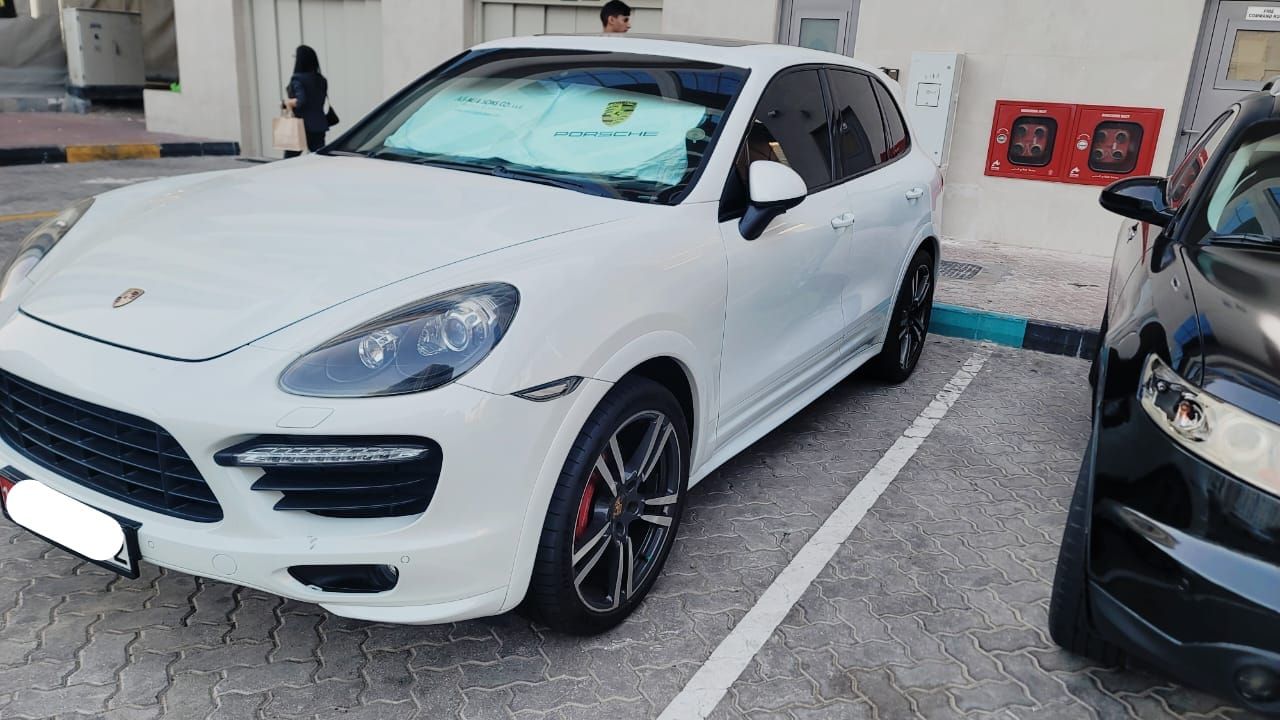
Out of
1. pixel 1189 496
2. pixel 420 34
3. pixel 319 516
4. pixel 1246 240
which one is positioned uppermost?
pixel 420 34

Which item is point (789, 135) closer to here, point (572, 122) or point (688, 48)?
point (688, 48)

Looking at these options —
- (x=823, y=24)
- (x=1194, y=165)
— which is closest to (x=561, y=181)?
(x=1194, y=165)

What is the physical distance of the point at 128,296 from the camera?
228 centimetres

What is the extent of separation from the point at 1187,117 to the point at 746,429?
6.40 m

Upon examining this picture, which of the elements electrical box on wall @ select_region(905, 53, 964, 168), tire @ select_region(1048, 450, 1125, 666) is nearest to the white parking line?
tire @ select_region(1048, 450, 1125, 666)

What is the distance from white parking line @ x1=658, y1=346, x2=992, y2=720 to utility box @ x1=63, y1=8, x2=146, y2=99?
17190 millimetres

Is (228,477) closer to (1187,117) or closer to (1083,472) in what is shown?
(1083,472)

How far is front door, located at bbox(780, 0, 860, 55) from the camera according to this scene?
348 inches

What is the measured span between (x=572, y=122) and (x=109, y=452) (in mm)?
1759

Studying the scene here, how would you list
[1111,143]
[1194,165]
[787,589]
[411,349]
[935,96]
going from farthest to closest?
[935,96]
[1111,143]
[1194,165]
[787,589]
[411,349]

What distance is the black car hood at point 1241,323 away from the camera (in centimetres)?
206

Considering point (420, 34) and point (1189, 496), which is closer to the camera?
point (1189, 496)

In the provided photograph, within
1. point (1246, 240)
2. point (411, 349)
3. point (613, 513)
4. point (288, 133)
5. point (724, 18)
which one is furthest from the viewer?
point (724, 18)

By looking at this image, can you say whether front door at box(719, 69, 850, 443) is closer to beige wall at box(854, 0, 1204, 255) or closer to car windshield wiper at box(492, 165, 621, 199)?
car windshield wiper at box(492, 165, 621, 199)
